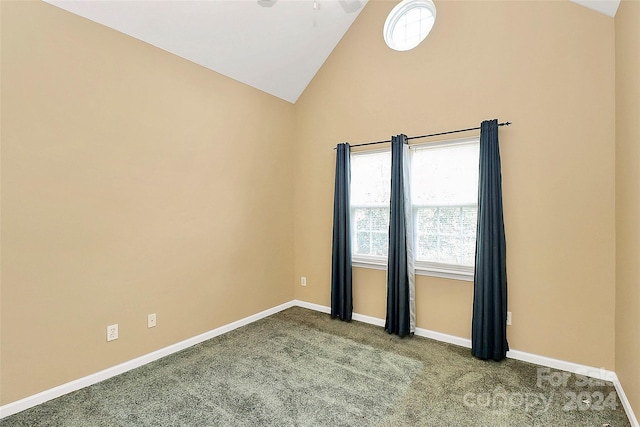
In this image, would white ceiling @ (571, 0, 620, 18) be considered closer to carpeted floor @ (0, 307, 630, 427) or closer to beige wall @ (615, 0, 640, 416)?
beige wall @ (615, 0, 640, 416)

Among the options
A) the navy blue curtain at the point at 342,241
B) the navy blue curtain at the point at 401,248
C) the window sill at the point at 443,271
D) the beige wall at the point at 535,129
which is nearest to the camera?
the beige wall at the point at 535,129

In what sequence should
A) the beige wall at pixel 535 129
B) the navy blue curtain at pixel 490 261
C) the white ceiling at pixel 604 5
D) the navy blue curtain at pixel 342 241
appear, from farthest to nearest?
the navy blue curtain at pixel 342 241 < the navy blue curtain at pixel 490 261 < the beige wall at pixel 535 129 < the white ceiling at pixel 604 5

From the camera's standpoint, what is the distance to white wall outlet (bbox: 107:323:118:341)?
253 cm

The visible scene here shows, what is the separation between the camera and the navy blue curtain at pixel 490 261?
274 centimetres

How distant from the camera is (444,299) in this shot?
10.5ft

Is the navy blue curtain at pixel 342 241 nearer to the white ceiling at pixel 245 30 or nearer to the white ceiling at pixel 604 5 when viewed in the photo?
the white ceiling at pixel 245 30

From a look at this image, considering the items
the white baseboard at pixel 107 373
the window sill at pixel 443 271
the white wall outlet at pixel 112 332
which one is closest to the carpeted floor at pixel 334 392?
the white baseboard at pixel 107 373

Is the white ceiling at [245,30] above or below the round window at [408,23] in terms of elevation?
below

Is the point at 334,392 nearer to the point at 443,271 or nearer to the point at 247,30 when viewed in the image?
the point at 443,271

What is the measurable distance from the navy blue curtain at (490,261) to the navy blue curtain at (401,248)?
660 millimetres

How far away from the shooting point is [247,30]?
3.11 m

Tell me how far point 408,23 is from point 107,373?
4479mm

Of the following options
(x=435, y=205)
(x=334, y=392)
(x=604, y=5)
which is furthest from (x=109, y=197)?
(x=604, y=5)

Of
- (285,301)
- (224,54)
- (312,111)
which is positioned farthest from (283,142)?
(285,301)
